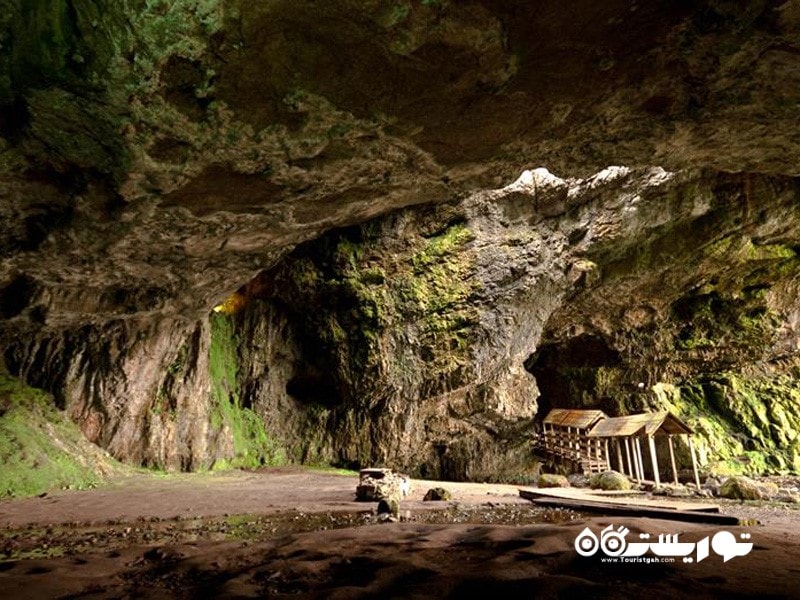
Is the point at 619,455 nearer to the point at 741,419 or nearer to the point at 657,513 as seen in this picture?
the point at 741,419

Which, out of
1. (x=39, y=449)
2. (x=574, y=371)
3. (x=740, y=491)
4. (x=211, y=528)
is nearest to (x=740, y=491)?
(x=740, y=491)

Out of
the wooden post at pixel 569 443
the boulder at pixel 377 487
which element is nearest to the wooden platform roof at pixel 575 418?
the wooden post at pixel 569 443

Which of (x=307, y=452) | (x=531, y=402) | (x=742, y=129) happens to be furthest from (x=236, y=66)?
(x=531, y=402)

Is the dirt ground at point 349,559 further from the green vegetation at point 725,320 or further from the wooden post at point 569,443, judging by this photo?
the green vegetation at point 725,320

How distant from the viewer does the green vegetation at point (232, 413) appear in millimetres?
14562

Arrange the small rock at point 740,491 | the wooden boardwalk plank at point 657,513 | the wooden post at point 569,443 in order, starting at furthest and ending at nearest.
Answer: the wooden post at point 569,443 → the small rock at point 740,491 → the wooden boardwalk plank at point 657,513

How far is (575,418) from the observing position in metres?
20.6

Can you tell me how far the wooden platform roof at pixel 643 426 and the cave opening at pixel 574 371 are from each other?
5424mm

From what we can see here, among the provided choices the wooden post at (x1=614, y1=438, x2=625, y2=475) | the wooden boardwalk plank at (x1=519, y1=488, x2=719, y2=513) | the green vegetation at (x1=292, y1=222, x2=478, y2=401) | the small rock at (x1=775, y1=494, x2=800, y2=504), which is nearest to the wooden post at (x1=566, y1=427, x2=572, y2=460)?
the wooden post at (x1=614, y1=438, x2=625, y2=475)

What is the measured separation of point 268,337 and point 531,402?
10244mm

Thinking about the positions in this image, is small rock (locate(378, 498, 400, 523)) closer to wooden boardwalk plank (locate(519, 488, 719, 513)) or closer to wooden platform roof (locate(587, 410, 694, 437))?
wooden boardwalk plank (locate(519, 488, 719, 513))

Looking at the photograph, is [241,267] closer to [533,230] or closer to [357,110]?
[357,110]

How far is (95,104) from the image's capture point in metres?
4.75

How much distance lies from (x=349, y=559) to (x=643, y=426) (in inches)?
605
